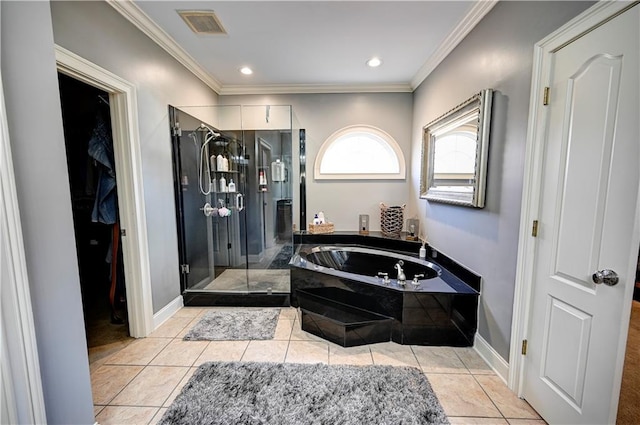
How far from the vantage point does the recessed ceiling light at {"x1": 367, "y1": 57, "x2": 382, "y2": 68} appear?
274 cm

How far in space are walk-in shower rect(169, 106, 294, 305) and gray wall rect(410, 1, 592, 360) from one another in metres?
1.93

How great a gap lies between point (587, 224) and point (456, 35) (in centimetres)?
189

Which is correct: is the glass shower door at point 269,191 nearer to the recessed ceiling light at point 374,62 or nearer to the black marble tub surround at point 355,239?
the black marble tub surround at point 355,239

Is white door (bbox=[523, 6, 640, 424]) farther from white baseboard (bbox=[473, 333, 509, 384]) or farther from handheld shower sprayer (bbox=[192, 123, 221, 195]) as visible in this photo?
handheld shower sprayer (bbox=[192, 123, 221, 195])

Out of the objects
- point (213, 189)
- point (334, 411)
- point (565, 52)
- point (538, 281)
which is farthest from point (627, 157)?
point (213, 189)

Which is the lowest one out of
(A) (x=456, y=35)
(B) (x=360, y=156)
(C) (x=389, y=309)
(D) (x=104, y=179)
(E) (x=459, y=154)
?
(C) (x=389, y=309)

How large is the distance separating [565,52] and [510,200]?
2.70ft

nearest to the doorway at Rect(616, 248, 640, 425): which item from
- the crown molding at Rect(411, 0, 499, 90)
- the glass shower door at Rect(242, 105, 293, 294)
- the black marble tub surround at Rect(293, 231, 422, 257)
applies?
the black marble tub surround at Rect(293, 231, 422, 257)

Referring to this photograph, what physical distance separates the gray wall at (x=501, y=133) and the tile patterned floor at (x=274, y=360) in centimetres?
30

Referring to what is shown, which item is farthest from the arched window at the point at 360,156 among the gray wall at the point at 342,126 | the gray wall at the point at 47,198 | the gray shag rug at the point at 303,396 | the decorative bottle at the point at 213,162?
the gray wall at the point at 47,198

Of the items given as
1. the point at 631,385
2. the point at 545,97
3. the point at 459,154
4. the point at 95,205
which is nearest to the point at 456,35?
the point at 459,154

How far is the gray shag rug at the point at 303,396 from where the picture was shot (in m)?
1.46

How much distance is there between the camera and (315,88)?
352 cm

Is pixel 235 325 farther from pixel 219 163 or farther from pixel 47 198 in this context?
pixel 219 163
